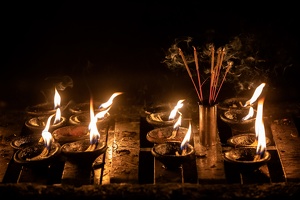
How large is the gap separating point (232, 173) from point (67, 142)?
2.03 meters

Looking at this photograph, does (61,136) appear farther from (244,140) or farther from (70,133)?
(244,140)

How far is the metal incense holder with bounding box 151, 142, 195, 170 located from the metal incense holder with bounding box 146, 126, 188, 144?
29cm

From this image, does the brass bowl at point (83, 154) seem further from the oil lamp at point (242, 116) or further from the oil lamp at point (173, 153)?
the oil lamp at point (242, 116)

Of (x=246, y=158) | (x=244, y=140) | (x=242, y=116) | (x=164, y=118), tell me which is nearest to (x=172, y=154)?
(x=246, y=158)

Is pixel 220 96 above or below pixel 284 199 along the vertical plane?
above

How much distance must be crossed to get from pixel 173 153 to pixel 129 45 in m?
2.97

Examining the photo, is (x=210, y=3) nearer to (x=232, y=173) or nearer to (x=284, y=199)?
(x=232, y=173)

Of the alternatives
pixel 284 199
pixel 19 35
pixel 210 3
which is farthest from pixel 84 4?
pixel 284 199

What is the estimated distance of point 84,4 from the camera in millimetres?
6992

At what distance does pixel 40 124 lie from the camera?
18.9 ft

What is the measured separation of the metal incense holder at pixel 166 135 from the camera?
5.18m

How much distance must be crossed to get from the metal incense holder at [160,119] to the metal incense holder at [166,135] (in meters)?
0.14

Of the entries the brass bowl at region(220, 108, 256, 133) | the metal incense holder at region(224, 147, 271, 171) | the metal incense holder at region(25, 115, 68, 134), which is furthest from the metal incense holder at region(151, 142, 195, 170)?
the metal incense holder at region(25, 115, 68, 134)

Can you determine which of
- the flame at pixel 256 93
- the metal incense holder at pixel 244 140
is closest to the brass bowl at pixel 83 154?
the metal incense holder at pixel 244 140
